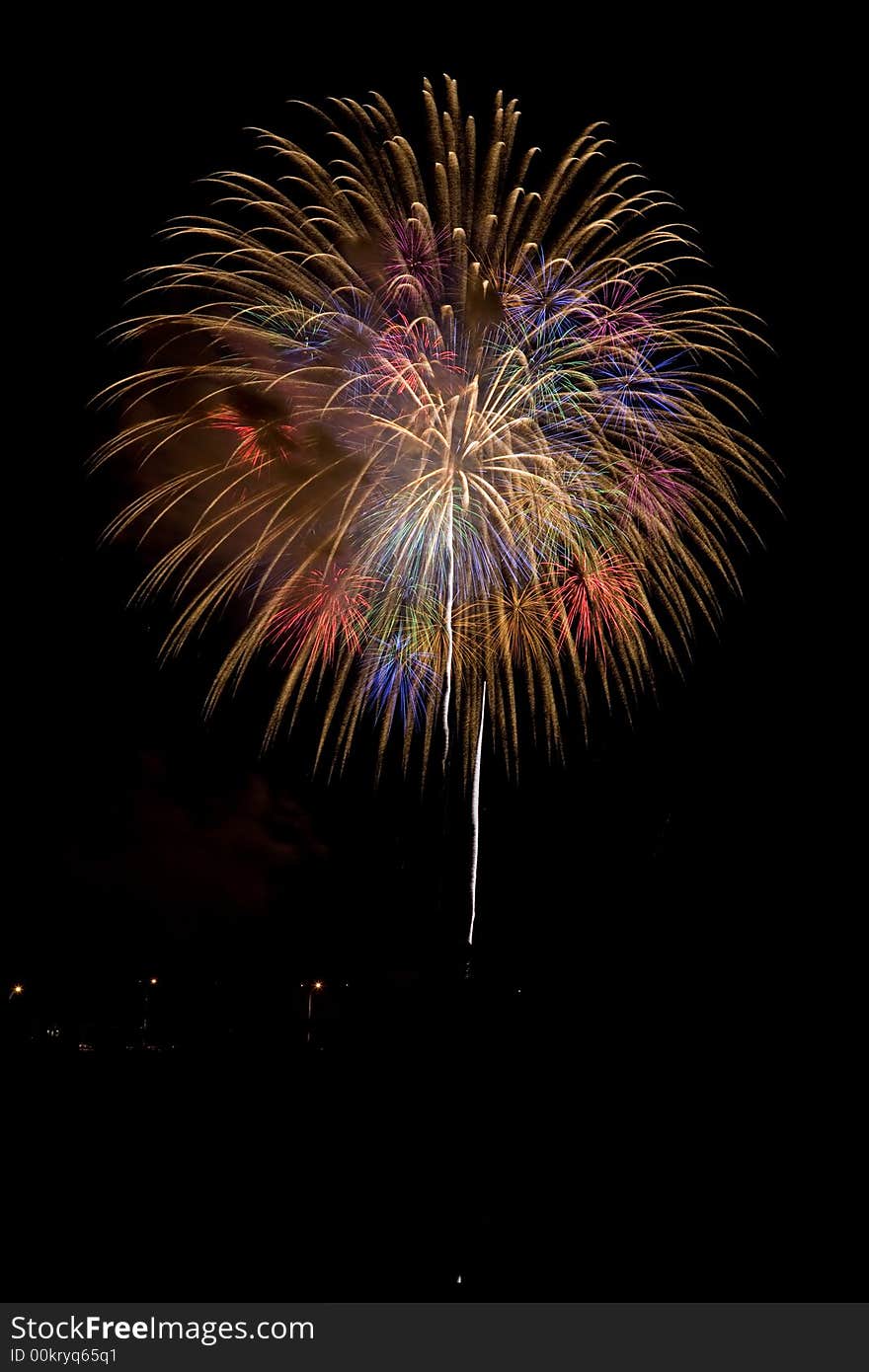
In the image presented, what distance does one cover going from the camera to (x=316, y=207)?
1385 centimetres

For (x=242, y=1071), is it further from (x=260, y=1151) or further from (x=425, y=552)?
(x=425, y=552)

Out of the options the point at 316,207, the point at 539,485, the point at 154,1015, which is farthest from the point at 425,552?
the point at 154,1015

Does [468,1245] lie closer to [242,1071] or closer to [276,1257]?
[276,1257]

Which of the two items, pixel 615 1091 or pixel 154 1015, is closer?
pixel 615 1091

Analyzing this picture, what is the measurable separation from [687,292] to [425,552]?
5.34m

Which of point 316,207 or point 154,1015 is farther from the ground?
point 316,207

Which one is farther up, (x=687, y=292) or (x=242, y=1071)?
(x=687, y=292)

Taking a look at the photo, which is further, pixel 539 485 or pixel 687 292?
pixel 539 485

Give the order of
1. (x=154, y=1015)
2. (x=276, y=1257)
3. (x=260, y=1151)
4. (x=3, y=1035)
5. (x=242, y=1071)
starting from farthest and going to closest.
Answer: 1. (x=154, y=1015)
2. (x=3, y=1035)
3. (x=242, y=1071)
4. (x=260, y=1151)
5. (x=276, y=1257)
